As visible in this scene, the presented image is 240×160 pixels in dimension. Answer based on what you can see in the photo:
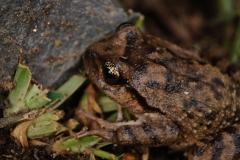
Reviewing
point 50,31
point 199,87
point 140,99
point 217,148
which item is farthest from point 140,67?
point 217,148

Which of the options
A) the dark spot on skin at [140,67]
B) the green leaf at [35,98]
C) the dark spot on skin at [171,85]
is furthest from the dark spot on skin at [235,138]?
the green leaf at [35,98]

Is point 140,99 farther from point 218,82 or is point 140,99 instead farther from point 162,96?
point 218,82

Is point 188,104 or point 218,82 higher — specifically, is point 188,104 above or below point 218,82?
below

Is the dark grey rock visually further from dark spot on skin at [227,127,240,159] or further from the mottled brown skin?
dark spot on skin at [227,127,240,159]

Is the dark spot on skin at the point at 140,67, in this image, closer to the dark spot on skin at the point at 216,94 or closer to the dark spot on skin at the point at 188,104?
the dark spot on skin at the point at 188,104

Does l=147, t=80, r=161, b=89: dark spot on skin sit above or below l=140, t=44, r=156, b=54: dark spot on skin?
below

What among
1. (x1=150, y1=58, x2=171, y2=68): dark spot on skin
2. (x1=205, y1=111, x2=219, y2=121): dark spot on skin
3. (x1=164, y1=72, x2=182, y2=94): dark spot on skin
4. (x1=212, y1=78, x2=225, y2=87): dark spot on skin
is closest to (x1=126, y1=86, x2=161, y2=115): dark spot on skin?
(x1=164, y1=72, x2=182, y2=94): dark spot on skin

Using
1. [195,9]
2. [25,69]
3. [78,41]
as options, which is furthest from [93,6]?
[195,9]
